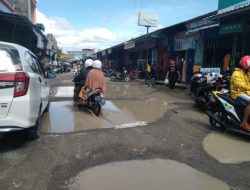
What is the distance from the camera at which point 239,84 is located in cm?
705

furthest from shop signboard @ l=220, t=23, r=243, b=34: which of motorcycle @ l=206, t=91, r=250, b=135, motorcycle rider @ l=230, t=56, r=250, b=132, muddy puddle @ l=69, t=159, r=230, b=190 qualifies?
muddy puddle @ l=69, t=159, r=230, b=190

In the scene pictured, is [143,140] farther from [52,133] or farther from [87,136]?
[52,133]

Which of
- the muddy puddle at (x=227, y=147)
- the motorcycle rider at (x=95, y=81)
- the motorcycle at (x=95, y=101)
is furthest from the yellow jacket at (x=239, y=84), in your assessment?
the motorcycle rider at (x=95, y=81)

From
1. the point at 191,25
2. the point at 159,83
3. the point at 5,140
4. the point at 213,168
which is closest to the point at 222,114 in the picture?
the point at 213,168

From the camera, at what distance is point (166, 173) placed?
4965mm

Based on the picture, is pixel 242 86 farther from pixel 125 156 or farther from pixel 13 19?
pixel 13 19

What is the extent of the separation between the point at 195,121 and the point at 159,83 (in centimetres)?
1371

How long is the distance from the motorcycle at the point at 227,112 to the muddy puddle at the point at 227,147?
0.23 m

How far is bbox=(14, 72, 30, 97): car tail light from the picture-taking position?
5.39 meters

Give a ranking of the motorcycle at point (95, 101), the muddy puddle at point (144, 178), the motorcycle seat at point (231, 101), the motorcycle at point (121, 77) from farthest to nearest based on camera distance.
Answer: the motorcycle at point (121, 77) → the motorcycle at point (95, 101) → the motorcycle seat at point (231, 101) → the muddy puddle at point (144, 178)

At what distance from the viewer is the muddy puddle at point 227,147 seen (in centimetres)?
577

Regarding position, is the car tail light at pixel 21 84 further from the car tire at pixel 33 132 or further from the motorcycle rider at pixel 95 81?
the motorcycle rider at pixel 95 81

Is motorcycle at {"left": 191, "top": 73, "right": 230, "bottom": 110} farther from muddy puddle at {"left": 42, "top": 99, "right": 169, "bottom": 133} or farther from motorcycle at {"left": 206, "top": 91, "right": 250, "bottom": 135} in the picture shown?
motorcycle at {"left": 206, "top": 91, "right": 250, "bottom": 135}

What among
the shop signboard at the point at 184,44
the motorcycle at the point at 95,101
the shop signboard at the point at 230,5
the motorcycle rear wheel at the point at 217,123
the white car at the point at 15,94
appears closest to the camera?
the white car at the point at 15,94
